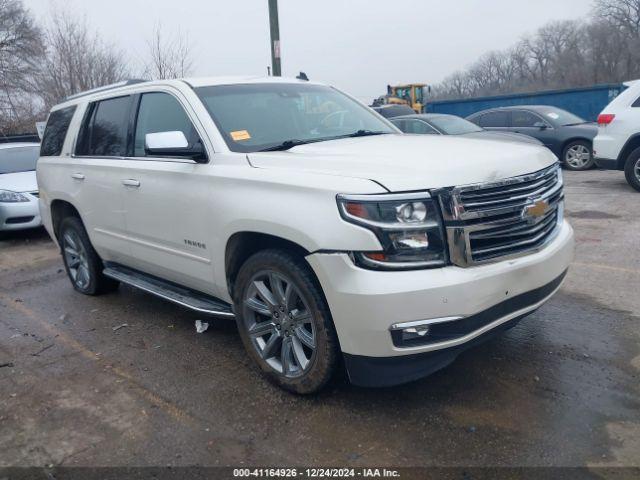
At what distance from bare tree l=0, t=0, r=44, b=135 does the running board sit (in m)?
17.7

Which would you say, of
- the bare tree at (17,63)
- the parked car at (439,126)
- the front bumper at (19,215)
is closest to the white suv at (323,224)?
the front bumper at (19,215)

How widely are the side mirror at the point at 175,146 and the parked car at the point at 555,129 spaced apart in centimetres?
1090

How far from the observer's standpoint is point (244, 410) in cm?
334

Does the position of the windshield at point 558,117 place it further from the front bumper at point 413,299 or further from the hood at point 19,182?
the front bumper at point 413,299

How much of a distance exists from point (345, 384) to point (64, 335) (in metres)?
2.58

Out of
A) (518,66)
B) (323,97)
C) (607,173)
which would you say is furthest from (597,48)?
(323,97)

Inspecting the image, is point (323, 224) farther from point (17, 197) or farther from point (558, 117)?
point (558, 117)

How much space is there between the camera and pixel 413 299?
273cm

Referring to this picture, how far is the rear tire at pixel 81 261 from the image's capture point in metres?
5.46

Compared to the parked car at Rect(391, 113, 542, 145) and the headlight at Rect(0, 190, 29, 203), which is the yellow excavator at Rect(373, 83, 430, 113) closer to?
the parked car at Rect(391, 113, 542, 145)

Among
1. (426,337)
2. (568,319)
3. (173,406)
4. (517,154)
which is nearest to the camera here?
(426,337)

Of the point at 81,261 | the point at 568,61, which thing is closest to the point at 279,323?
the point at 81,261

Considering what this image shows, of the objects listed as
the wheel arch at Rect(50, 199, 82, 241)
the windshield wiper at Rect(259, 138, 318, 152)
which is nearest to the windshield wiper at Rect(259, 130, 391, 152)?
the windshield wiper at Rect(259, 138, 318, 152)

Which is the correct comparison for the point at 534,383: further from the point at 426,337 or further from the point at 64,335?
the point at 64,335
